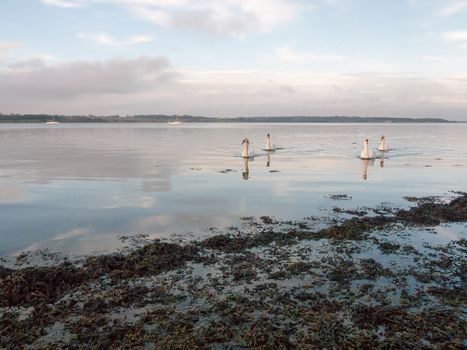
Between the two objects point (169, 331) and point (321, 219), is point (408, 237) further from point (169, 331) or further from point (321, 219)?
point (169, 331)

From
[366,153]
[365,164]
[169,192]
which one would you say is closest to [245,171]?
[169,192]

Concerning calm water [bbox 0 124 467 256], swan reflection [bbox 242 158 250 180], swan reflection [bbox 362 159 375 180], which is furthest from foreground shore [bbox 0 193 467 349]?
swan reflection [bbox 362 159 375 180]

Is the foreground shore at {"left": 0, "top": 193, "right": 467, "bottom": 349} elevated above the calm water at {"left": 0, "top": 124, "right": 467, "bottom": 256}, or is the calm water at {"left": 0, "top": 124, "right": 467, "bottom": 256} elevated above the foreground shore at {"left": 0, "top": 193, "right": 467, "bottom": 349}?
the calm water at {"left": 0, "top": 124, "right": 467, "bottom": 256}

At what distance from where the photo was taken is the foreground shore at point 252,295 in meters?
5.55

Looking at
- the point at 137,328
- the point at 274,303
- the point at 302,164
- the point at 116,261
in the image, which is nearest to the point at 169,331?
the point at 137,328

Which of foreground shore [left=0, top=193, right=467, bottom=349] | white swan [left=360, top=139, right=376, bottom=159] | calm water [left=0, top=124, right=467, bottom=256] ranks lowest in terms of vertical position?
Result: foreground shore [left=0, top=193, right=467, bottom=349]

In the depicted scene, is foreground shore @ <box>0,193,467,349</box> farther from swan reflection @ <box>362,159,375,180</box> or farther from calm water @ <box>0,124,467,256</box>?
swan reflection @ <box>362,159,375,180</box>

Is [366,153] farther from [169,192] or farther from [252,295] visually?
[252,295]

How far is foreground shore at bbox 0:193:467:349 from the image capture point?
→ 18.2 ft

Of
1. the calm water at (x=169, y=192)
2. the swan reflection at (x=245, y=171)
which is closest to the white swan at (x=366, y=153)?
the calm water at (x=169, y=192)

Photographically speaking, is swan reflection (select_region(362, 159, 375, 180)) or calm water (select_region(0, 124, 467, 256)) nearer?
calm water (select_region(0, 124, 467, 256))

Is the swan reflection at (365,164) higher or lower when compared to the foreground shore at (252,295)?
higher

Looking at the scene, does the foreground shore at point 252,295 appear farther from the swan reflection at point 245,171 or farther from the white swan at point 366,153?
the white swan at point 366,153

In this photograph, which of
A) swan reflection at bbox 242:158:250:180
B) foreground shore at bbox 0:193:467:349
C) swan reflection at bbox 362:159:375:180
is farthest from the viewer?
swan reflection at bbox 362:159:375:180
